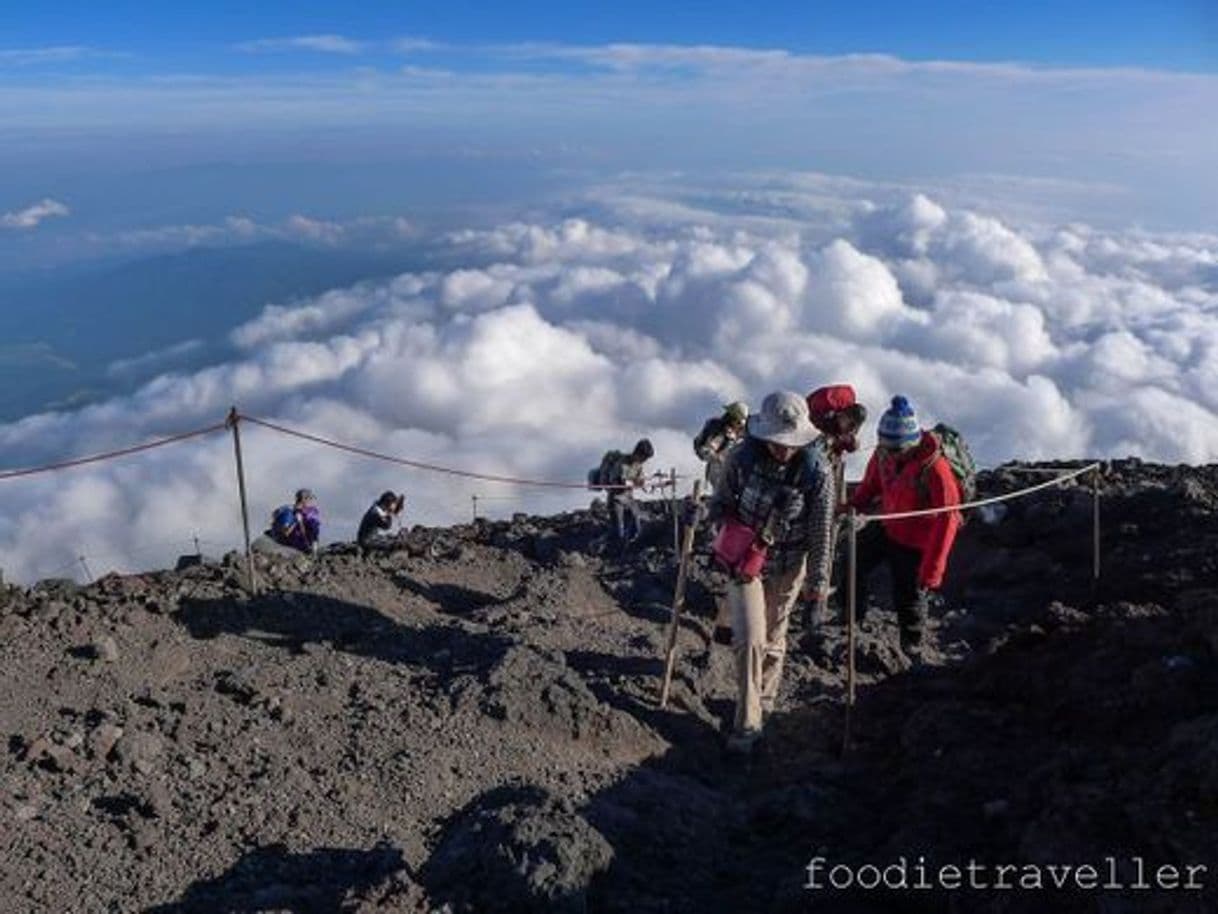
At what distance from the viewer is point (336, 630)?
823cm

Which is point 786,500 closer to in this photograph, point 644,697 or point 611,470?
point 644,697

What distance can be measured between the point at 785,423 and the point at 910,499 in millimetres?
1723

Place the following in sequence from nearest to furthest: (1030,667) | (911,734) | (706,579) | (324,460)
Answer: (911,734), (1030,667), (706,579), (324,460)

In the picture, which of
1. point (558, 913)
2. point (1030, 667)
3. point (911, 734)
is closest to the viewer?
point (558, 913)

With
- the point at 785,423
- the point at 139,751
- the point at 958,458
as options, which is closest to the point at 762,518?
the point at 785,423

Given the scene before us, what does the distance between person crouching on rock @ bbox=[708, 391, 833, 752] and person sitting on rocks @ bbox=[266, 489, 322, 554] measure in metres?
7.48

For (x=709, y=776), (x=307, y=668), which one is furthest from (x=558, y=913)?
(x=307, y=668)

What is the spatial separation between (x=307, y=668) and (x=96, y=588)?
3137 mm

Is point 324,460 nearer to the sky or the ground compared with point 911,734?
nearer to the ground

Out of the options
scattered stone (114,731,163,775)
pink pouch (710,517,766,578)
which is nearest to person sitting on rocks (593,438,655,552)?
pink pouch (710,517,766,578)

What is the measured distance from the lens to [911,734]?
633 cm

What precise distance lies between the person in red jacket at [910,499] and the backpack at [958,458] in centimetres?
11

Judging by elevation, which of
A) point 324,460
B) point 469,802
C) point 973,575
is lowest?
point 324,460

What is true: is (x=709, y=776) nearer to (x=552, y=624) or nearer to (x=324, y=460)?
(x=552, y=624)
